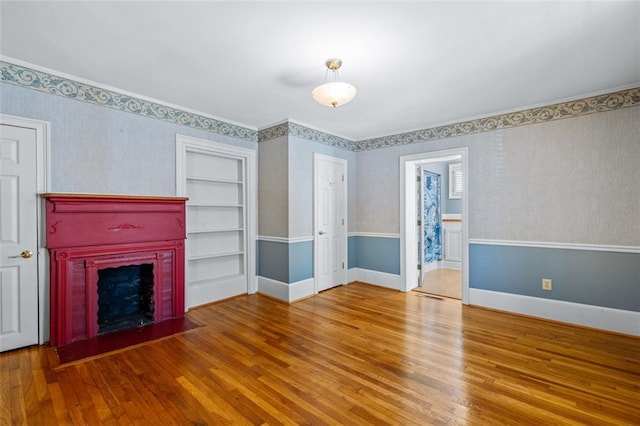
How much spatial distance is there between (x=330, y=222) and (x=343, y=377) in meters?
2.75

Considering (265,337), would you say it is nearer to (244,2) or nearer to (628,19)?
(244,2)

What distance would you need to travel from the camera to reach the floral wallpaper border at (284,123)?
2.75m

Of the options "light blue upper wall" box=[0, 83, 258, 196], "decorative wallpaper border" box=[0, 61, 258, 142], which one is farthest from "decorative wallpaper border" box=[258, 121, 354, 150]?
"light blue upper wall" box=[0, 83, 258, 196]

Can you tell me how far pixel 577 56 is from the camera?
8.00ft

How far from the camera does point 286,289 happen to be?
4.11 m

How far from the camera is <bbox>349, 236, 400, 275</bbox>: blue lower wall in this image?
4793 millimetres

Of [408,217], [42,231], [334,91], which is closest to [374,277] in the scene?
[408,217]

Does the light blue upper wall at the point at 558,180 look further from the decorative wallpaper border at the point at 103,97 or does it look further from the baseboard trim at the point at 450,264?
the decorative wallpaper border at the point at 103,97

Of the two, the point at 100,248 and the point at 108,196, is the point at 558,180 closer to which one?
the point at 108,196

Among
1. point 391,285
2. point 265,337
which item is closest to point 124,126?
point 265,337

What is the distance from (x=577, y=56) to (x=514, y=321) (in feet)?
8.81

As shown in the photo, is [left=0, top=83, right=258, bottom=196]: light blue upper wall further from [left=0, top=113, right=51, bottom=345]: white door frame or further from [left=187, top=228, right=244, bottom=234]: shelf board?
[left=187, top=228, right=244, bottom=234]: shelf board

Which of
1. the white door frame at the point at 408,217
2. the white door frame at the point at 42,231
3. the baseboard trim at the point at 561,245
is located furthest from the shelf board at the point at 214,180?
the baseboard trim at the point at 561,245

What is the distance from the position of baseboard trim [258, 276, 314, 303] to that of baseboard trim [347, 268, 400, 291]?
104 centimetres
